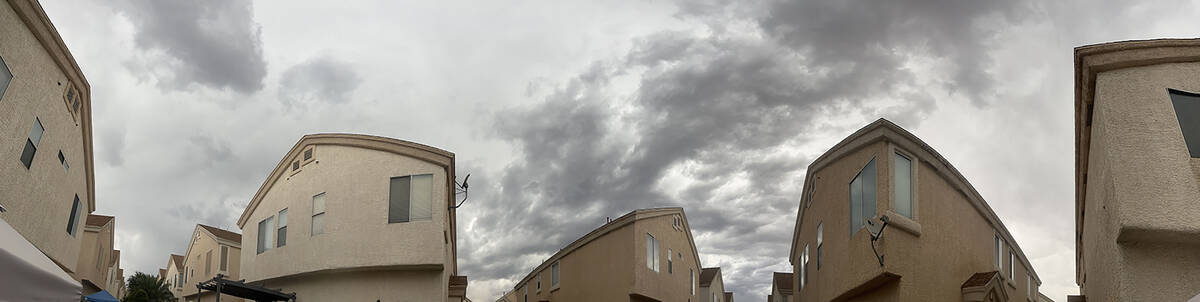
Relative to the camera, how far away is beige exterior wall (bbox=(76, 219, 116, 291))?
34562mm

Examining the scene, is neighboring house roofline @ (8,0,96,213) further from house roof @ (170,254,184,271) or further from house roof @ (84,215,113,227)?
house roof @ (170,254,184,271)

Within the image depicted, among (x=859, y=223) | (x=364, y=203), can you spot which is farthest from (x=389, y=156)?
(x=859, y=223)

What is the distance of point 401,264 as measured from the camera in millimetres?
20375

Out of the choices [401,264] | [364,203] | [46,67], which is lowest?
[401,264]

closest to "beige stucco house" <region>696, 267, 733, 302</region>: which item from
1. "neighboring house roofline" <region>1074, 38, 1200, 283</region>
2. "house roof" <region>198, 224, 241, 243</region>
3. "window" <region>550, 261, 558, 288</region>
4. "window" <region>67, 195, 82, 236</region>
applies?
"window" <region>550, 261, 558, 288</region>

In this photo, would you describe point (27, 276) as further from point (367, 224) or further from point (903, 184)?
point (367, 224)

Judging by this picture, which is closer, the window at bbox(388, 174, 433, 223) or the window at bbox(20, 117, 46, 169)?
the window at bbox(20, 117, 46, 169)

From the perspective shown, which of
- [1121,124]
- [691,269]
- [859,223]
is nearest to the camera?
[1121,124]

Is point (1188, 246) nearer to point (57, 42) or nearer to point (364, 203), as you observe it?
point (364, 203)

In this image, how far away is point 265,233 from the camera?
980 inches

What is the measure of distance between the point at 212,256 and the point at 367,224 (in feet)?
75.4

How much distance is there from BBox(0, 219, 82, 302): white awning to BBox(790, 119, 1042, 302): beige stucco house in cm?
1218

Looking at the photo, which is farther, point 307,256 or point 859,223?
point 307,256

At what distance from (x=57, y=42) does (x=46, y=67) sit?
1.91 ft
